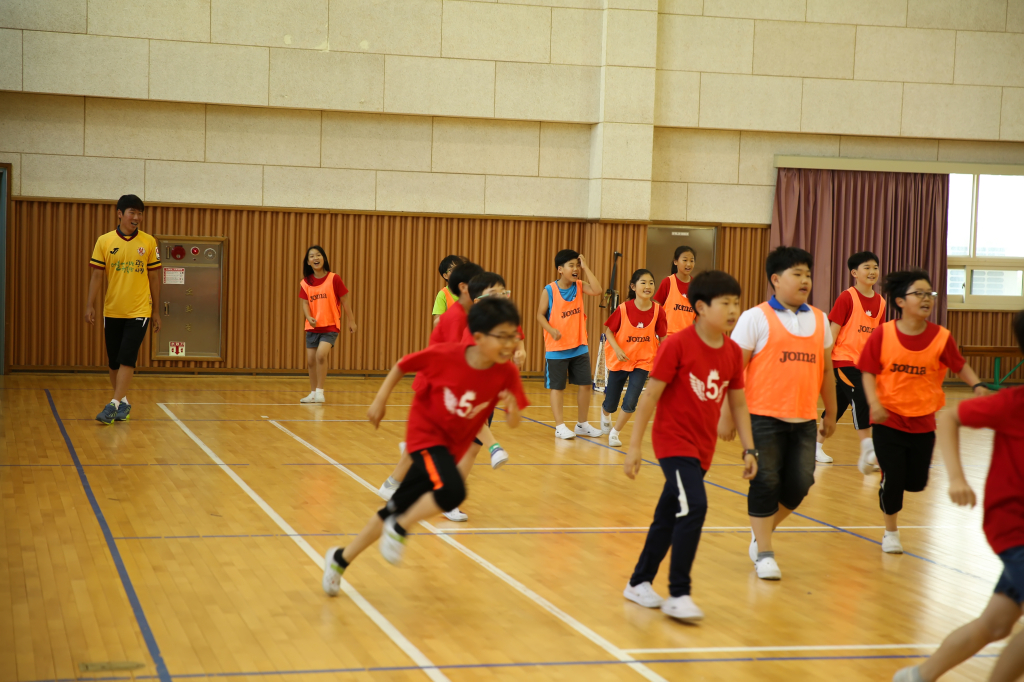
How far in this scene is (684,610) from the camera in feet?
13.9

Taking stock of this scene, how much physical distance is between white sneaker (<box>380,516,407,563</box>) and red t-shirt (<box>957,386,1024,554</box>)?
7.16 ft

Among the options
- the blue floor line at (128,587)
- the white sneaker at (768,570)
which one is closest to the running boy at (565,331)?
the blue floor line at (128,587)

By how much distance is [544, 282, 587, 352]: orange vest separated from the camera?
912 cm

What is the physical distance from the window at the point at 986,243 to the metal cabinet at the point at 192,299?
10.3 metres

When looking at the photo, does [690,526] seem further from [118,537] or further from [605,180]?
[605,180]

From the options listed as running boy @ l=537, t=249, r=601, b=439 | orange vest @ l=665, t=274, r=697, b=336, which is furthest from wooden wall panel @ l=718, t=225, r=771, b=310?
running boy @ l=537, t=249, r=601, b=439

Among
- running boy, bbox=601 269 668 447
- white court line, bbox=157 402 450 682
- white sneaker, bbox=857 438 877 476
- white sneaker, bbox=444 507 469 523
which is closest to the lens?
white court line, bbox=157 402 450 682

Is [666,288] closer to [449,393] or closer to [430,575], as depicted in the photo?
[430,575]

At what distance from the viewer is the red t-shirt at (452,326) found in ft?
18.5

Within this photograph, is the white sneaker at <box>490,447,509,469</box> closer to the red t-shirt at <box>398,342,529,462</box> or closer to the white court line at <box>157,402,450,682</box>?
the white court line at <box>157,402,450,682</box>

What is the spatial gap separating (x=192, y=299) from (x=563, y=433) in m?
6.15

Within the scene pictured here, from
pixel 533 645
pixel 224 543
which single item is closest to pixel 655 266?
pixel 224 543

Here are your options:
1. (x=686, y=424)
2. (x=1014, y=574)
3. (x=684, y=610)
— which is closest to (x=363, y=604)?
(x=684, y=610)

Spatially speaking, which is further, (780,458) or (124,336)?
(124,336)
